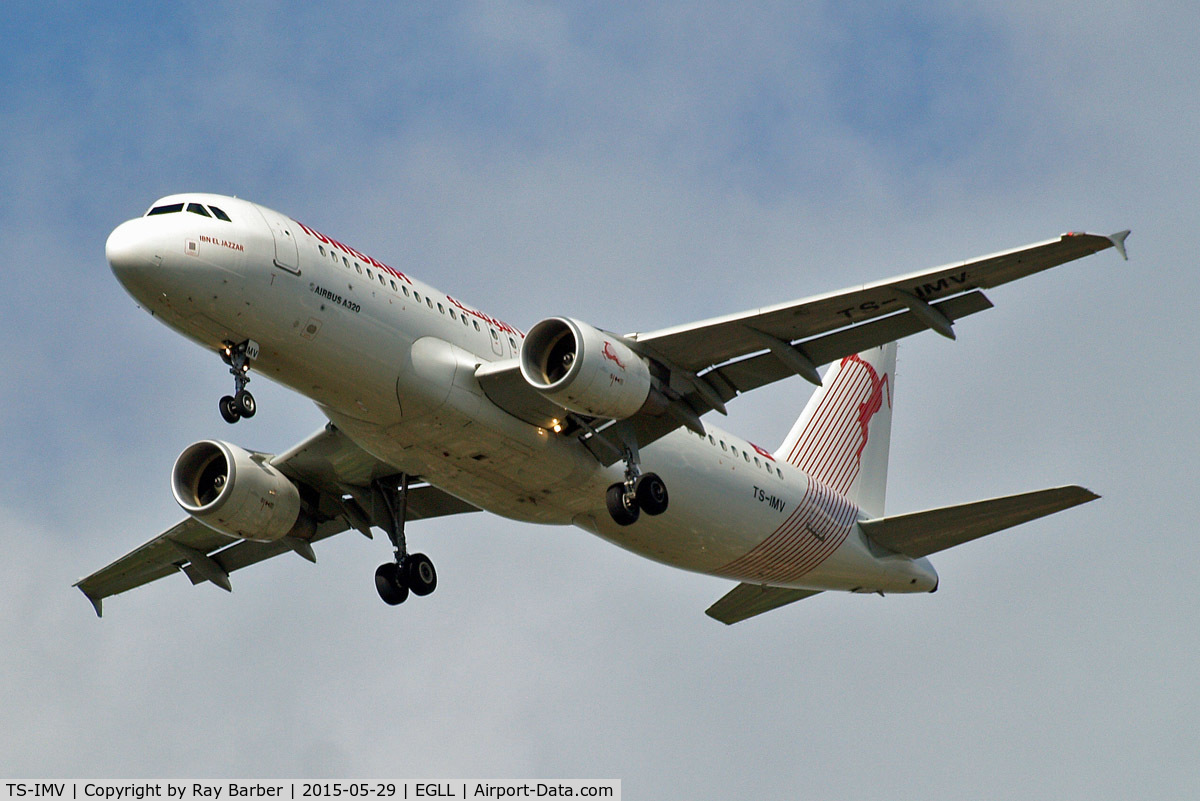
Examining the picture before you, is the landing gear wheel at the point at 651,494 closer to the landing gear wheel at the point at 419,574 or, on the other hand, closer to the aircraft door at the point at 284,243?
the landing gear wheel at the point at 419,574

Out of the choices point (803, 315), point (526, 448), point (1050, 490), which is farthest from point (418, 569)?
point (1050, 490)

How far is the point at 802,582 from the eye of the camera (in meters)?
33.6

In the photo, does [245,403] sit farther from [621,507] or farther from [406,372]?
[621,507]

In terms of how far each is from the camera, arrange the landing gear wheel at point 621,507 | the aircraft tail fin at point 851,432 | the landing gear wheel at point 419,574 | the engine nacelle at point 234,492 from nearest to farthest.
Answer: the landing gear wheel at point 621,507
the engine nacelle at point 234,492
the landing gear wheel at point 419,574
the aircraft tail fin at point 851,432

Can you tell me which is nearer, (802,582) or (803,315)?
(803,315)

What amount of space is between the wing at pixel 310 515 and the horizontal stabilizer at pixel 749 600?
6.08 meters

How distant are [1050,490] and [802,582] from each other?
621 cm

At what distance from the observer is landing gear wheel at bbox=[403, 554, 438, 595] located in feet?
102

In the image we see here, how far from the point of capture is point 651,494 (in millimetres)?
27844

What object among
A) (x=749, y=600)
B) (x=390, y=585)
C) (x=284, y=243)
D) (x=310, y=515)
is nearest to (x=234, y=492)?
(x=310, y=515)

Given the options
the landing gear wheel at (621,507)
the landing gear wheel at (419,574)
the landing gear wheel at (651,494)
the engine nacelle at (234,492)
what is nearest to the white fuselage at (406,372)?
the landing gear wheel at (621,507)

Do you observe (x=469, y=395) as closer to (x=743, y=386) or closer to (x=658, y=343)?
(x=658, y=343)

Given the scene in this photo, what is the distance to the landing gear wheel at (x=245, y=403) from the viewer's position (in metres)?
25.4

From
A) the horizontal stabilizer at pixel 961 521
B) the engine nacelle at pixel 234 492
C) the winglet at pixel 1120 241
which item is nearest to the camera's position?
the winglet at pixel 1120 241
